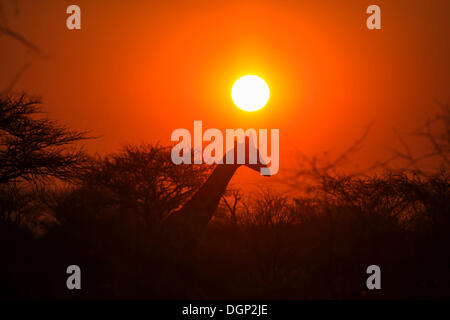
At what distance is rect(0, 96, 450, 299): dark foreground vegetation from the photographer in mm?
7816

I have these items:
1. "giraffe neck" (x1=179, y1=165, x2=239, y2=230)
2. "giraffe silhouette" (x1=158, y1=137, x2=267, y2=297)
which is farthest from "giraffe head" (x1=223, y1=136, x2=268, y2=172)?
"giraffe neck" (x1=179, y1=165, x2=239, y2=230)

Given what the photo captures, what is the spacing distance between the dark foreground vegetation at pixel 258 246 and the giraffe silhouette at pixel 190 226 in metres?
0.10

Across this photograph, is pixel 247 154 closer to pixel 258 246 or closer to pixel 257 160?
pixel 257 160

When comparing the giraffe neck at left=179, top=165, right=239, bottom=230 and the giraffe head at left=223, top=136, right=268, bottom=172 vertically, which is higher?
the giraffe head at left=223, top=136, right=268, bottom=172

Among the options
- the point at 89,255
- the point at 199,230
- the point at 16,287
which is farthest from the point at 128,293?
the point at 199,230

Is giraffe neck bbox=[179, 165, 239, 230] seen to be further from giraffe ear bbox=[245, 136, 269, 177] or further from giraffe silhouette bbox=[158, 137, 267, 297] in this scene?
giraffe ear bbox=[245, 136, 269, 177]

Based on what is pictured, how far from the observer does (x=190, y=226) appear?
36.3 ft

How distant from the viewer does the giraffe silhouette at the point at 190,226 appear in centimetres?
939

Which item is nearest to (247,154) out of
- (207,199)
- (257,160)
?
(257,160)

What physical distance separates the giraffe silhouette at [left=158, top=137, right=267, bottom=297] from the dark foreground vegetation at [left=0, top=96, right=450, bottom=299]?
99 mm

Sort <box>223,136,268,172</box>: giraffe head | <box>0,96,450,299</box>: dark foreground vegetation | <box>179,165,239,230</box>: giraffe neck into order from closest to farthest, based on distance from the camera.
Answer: <box>0,96,450,299</box>: dark foreground vegetation → <box>179,165,239,230</box>: giraffe neck → <box>223,136,268,172</box>: giraffe head

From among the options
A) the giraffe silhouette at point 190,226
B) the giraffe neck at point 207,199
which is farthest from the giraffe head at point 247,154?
the giraffe neck at point 207,199

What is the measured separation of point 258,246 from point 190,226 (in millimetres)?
2562
